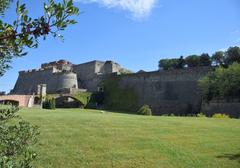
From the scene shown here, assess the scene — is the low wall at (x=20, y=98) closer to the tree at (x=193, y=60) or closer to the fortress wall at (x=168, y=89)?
the fortress wall at (x=168, y=89)

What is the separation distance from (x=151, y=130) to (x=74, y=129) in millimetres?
3245

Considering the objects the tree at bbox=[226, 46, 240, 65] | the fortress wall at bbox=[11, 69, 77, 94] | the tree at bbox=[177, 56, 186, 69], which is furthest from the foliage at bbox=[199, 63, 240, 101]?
the fortress wall at bbox=[11, 69, 77, 94]

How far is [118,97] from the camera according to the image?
5319 centimetres

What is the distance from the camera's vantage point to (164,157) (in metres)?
12.0

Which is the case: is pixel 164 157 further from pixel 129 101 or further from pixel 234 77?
pixel 129 101

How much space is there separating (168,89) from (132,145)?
3721 centimetres

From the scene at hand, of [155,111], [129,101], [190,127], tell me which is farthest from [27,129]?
[129,101]

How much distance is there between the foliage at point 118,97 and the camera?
51719mm

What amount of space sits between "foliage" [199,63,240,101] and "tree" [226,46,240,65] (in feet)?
30.8

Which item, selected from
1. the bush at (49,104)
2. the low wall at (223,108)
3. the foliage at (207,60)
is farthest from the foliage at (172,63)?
the bush at (49,104)

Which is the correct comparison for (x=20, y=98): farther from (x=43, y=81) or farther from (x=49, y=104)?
(x=43, y=81)

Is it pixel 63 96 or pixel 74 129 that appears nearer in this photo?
pixel 74 129

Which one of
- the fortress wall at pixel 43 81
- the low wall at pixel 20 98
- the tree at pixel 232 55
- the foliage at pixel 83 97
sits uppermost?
the tree at pixel 232 55

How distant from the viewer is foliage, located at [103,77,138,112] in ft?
170
